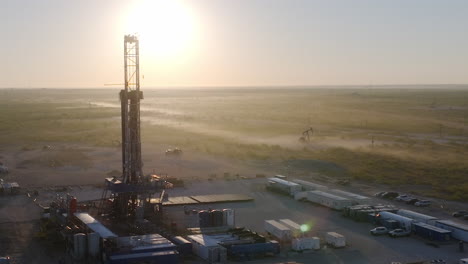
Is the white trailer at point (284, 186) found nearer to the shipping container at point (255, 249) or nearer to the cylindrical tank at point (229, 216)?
the cylindrical tank at point (229, 216)

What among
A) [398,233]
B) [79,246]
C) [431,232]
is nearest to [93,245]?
[79,246]

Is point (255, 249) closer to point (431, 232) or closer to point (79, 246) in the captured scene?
point (79, 246)

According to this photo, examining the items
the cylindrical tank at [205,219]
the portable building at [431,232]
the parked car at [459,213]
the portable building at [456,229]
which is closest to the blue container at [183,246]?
the cylindrical tank at [205,219]

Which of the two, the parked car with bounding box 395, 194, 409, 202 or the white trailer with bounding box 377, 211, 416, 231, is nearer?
the white trailer with bounding box 377, 211, 416, 231

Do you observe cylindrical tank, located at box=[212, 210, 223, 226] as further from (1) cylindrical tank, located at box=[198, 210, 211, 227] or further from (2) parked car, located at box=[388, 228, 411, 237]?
(2) parked car, located at box=[388, 228, 411, 237]

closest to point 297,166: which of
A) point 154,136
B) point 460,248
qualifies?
point 460,248

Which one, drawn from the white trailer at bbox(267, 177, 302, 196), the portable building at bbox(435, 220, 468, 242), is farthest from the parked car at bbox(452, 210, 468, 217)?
the white trailer at bbox(267, 177, 302, 196)
